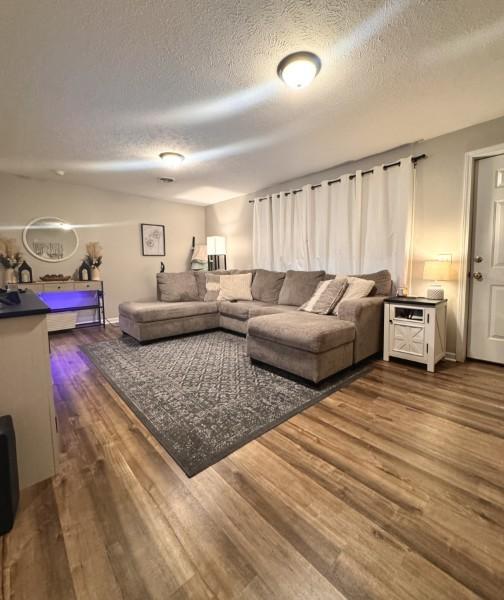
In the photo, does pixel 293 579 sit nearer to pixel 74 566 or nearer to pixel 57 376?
pixel 74 566

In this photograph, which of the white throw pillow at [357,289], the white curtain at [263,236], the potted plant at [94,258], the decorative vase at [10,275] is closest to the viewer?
the white throw pillow at [357,289]

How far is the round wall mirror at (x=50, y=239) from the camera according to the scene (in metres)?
4.01

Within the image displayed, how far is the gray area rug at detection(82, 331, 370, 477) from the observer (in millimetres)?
1570

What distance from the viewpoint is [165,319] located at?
138 inches

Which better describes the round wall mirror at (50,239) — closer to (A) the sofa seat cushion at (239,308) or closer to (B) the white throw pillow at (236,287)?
(B) the white throw pillow at (236,287)

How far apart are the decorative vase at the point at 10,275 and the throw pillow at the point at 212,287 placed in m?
2.55

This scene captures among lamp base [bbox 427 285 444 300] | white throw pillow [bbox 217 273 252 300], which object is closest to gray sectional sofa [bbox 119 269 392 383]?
white throw pillow [bbox 217 273 252 300]

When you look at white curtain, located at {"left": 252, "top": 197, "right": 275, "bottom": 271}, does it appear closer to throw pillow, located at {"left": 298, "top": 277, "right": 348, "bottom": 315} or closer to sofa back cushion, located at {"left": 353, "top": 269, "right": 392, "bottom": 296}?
throw pillow, located at {"left": 298, "top": 277, "right": 348, "bottom": 315}

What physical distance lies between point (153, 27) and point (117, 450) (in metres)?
2.24

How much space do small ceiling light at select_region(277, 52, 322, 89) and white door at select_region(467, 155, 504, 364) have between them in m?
1.95

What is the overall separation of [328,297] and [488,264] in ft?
4.85

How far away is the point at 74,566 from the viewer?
3.00 ft

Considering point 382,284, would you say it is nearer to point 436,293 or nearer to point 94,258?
point 436,293

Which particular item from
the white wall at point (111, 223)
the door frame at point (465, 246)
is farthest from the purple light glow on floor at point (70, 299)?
the door frame at point (465, 246)
